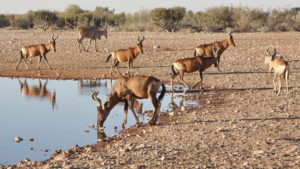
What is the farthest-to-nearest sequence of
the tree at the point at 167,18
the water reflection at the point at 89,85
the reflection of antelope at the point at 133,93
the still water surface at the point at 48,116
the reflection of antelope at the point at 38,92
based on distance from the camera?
the tree at the point at 167,18 < the water reflection at the point at 89,85 < the reflection of antelope at the point at 38,92 < the reflection of antelope at the point at 133,93 < the still water surface at the point at 48,116

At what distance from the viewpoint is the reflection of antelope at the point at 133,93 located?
460 inches

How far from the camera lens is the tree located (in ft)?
162

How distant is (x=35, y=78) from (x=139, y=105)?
698 cm

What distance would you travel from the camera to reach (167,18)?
164ft

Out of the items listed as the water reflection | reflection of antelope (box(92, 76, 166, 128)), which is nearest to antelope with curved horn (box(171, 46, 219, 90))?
the water reflection

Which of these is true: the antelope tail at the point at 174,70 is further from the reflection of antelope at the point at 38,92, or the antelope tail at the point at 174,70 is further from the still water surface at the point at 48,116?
the reflection of antelope at the point at 38,92

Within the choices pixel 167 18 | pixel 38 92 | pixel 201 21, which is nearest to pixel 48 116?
pixel 38 92

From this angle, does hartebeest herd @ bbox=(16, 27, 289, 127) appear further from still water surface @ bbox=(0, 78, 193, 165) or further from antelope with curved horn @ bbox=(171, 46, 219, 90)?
still water surface @ bbox=(0, 78, 193, 165)

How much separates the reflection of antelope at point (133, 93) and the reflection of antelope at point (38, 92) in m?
3.77

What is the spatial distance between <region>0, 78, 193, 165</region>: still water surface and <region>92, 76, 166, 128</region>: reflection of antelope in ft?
1.82

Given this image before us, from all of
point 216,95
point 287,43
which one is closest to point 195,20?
point 287,43

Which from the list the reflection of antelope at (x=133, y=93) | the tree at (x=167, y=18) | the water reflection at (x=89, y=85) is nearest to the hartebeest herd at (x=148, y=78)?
the reflection of antelope at (x=133, y=93)

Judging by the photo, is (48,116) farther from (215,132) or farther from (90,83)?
(90,83)

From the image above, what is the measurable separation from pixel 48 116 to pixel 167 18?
37409 millimetres
